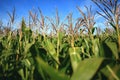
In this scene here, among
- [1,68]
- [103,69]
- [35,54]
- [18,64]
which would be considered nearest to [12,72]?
[18,64]

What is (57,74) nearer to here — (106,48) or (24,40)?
(106,48)

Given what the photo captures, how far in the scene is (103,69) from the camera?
1177mm

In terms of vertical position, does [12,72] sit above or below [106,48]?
below

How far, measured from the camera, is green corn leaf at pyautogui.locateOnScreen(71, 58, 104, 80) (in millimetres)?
1011

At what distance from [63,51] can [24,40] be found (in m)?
0.89

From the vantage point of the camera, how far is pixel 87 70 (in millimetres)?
1032

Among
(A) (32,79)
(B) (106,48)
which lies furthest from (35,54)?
(B) (106,48)

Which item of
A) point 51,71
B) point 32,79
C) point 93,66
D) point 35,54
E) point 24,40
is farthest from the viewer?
point 24,40

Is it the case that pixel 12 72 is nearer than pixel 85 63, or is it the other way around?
pixel 85 63

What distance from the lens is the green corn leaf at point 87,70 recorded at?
1011 millimetres

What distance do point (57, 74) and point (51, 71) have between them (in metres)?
0.04

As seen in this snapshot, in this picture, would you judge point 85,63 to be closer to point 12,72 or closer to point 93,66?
point 93,66

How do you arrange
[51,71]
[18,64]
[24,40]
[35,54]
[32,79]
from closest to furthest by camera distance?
[51,71] → [35,54] → [32,79] → [18,64] → [24,40]

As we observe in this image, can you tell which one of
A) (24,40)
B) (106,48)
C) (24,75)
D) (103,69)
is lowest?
(24,75)
